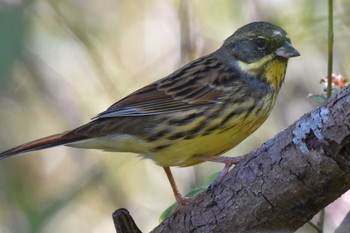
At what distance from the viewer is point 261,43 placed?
3779 mm

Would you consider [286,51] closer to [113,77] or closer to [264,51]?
[264,51]

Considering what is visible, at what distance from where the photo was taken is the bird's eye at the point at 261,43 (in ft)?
12.3

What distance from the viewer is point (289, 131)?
241cm

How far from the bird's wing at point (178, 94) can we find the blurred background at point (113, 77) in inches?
41.7

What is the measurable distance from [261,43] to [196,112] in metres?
0.48

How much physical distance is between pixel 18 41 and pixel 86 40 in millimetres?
3344

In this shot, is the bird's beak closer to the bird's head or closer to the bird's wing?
the bird's head

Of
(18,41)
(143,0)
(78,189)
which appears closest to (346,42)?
(143,0)

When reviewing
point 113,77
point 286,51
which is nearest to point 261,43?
point 286,51

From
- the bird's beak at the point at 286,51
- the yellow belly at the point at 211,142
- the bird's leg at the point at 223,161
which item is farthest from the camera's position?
the bird's beak at the point at 286,51

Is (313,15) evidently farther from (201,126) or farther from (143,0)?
(143,0)

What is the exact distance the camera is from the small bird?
350cm

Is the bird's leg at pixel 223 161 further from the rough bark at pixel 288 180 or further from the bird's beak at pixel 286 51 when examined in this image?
the bird's beak at pixel 286 51

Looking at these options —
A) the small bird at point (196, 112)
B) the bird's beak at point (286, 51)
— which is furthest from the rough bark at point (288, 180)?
the bird's beak at point (286, 51)
